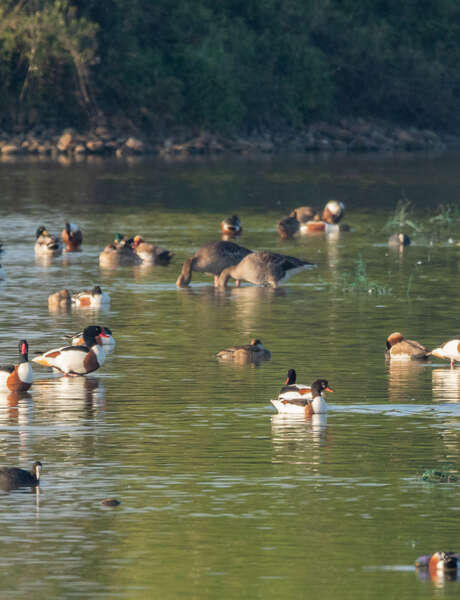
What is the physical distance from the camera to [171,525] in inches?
570

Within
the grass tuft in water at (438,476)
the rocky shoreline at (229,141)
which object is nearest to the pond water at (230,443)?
the grass tuft in water at (438,476)

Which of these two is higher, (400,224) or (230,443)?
(400,224)

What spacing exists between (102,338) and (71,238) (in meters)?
16.5

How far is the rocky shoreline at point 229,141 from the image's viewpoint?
97.2 meters

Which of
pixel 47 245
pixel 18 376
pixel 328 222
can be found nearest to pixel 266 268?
pixel 47 245

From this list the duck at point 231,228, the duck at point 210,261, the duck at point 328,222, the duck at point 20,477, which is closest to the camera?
the duck at point 20,477

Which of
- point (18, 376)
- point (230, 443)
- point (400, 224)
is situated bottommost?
point (230, 443)

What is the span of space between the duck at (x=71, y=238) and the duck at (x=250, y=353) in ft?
58.2

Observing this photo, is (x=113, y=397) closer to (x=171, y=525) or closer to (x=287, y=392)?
(x=287, y=392)

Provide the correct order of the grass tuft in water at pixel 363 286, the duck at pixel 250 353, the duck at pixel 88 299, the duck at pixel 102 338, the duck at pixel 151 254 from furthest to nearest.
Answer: the duck at pixel 151 254, the grass tuft in water at pixel 363 286, the duck at pixel 88 299, the duck at pixel 102 338, the duck at pixel 250 353

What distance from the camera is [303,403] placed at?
756 inches

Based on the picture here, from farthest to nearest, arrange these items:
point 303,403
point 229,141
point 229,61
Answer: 1. point 229,61
2. point 229,141
3. point 303,403

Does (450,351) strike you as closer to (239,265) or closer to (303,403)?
(303,403)

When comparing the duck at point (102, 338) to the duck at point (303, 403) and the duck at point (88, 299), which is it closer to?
the duck at point (88, 299)
